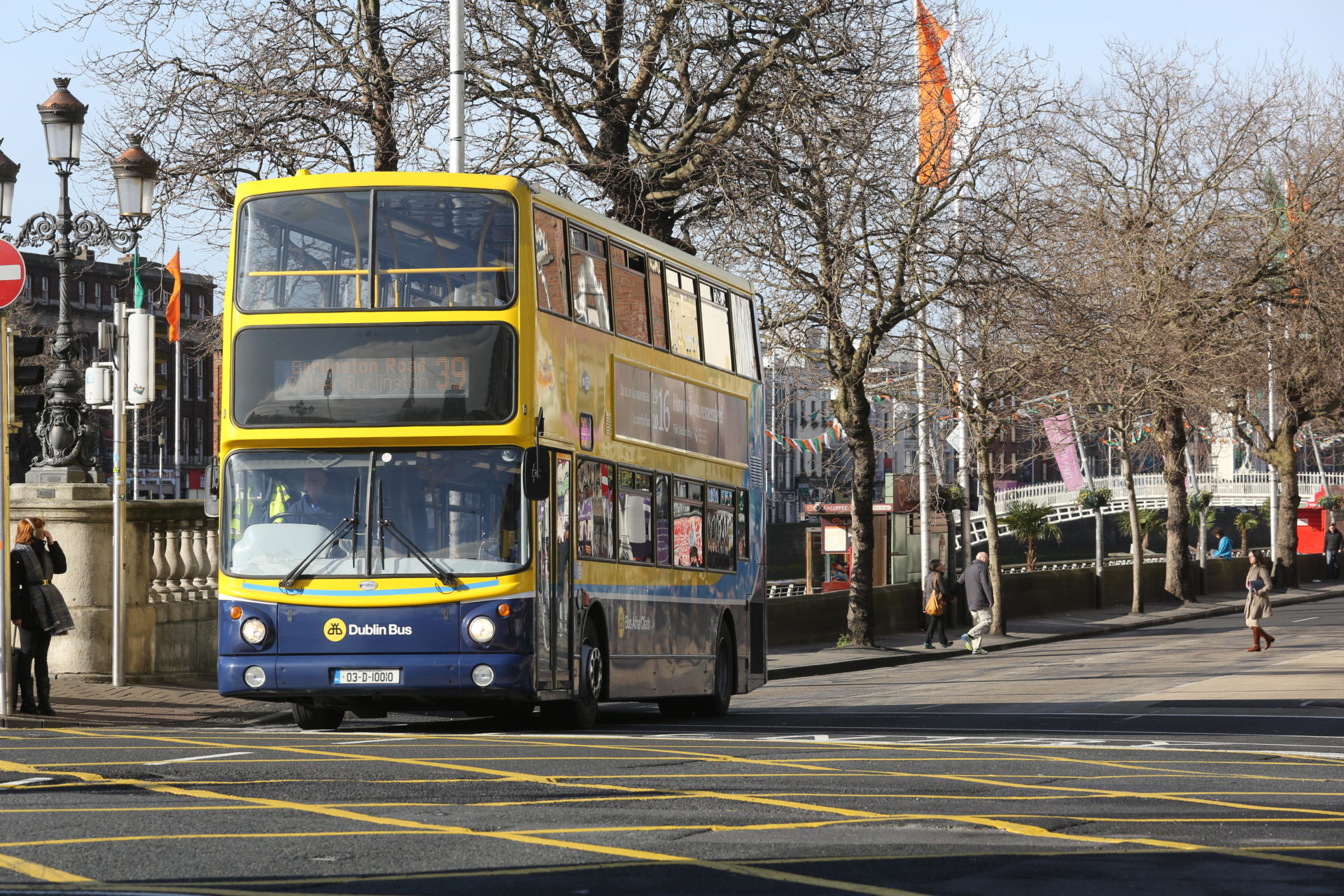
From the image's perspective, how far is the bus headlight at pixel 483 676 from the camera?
1468 centimetres

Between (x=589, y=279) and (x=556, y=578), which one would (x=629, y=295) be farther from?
(x=556, y=578)

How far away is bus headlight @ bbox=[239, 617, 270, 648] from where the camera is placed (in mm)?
14805

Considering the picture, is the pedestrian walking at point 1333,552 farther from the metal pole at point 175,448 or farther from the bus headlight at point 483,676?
the bus headlight at point 483,676

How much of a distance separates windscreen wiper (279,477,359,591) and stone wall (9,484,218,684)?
6.25 metres

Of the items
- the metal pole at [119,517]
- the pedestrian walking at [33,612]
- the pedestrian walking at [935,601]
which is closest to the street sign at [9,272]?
the pedestrian walking at [33,612]

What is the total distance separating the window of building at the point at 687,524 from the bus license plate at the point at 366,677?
170 inches

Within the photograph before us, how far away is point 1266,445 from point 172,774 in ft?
171

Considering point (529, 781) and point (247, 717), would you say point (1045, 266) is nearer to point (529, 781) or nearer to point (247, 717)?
point (247, 717)

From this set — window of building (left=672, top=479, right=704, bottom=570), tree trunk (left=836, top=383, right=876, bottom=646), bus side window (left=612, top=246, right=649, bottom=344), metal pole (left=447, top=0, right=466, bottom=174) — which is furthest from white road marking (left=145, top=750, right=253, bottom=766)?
tree trunk (left=836, top=383, right=876, bottom=646)

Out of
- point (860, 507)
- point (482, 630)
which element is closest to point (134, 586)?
point (482, 630)

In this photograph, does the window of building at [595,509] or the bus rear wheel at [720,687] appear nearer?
the window of building at [595,509]

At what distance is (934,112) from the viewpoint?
32094 millimetres

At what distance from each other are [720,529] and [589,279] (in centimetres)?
417

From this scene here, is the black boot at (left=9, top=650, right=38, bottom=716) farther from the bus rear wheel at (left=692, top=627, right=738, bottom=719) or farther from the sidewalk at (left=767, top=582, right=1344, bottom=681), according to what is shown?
the sidewalk at (left=767, top=582, right=1344, bottom=681)
